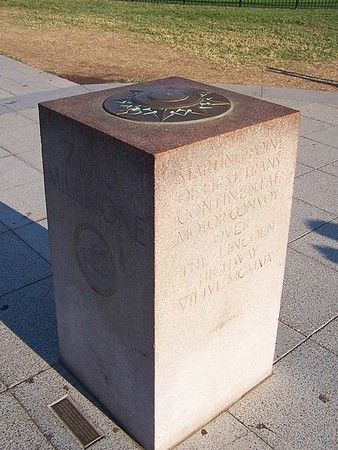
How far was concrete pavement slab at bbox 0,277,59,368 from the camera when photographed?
3926 millimetres

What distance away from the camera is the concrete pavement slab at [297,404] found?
3219 millimetres

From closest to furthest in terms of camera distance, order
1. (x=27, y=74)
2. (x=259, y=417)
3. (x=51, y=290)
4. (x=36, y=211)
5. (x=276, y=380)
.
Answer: (x=259, y=417) < (x=276, y=380) < (x=51, y=290) < (x=36, y=211) < (x=27, y=74)

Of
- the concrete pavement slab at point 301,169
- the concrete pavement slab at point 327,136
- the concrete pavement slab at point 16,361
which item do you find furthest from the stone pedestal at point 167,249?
the concrete pavement slab at point 327,136

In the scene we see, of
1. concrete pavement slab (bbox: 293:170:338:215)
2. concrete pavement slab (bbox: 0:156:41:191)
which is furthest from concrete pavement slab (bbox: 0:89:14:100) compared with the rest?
concrete pavement slab (bbox: 293:170:338:215)

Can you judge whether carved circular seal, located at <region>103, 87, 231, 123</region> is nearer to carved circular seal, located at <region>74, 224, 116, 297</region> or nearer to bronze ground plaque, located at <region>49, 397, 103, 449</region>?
carved circular seal, located at <region>74, 224, 116, 297</region>

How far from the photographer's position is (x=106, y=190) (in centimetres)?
266

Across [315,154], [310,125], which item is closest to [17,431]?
[315,154]

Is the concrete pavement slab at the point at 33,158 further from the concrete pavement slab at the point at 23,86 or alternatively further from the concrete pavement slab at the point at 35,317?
the concrete pavement slab at the point at 23,86

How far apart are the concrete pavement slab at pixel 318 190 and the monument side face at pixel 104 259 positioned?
11.6 feet

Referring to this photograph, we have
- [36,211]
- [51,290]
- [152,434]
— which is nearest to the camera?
[152,434]

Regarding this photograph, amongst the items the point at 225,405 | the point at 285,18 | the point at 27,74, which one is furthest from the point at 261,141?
the point at 285,18

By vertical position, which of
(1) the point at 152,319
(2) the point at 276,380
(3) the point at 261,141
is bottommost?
(2) the point at 276,380

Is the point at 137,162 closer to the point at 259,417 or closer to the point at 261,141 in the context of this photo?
the point at 261,141

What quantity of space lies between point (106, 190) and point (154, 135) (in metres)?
0.36
